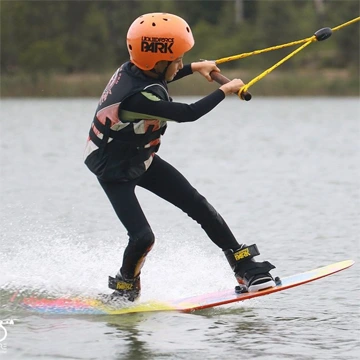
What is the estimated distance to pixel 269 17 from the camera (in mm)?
77250

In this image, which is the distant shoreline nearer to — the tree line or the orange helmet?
the tree line

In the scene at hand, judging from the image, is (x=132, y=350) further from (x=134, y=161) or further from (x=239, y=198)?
(x=239, y=198)

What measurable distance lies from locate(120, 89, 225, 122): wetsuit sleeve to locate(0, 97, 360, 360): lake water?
55.3 inches

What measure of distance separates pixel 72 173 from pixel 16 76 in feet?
172

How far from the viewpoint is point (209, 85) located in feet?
169

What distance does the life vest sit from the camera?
7.34 m

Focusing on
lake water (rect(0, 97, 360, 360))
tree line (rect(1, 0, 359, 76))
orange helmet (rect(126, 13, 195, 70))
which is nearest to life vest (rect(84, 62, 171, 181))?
orange helmet (rect(126, 13, 195, 70))

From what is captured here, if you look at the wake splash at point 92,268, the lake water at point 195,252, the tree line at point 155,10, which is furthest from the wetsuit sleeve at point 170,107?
the tree line at point 155,10

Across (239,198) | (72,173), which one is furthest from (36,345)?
(72,173)

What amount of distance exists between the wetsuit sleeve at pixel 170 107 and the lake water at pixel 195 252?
1404 mm

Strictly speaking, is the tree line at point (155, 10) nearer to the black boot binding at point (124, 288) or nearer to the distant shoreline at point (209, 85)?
the distant shoreline at point (209, 85)

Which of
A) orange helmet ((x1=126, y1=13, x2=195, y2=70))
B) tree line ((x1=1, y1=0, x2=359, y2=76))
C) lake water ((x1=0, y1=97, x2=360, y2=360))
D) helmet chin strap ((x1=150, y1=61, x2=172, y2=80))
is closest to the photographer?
lake water ((x1=0, y1=97, x2=360, y2=360))

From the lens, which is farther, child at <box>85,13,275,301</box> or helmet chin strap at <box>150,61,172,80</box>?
helmet chin strap at <box>150,61,172,80</box>

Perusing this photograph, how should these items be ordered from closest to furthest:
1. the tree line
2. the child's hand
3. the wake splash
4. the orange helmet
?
the orange helmet → the child's hand → the wake splash → the tree line
